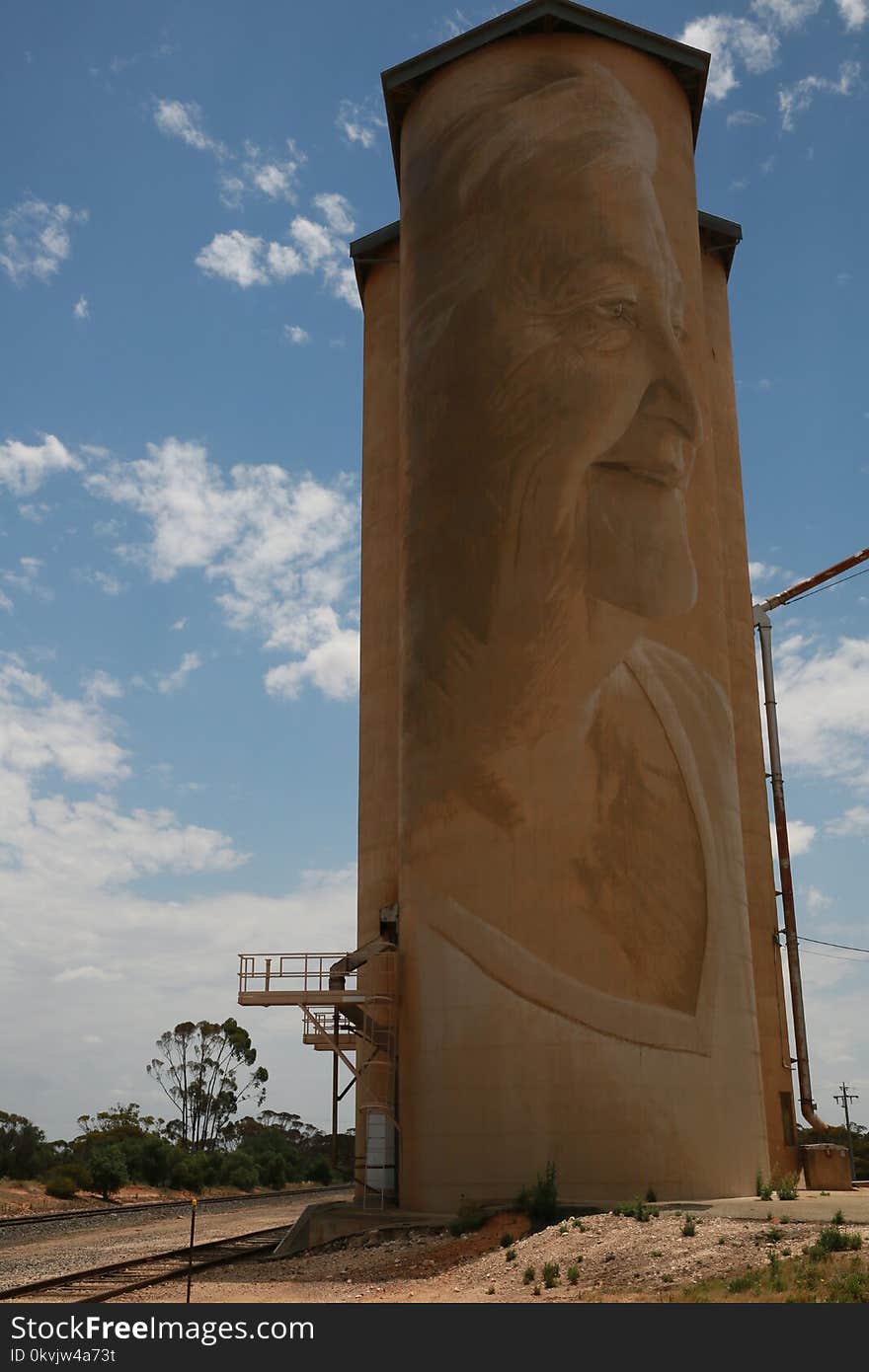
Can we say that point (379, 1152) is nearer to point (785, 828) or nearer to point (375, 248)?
point (785, 828)

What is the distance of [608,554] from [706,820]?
5.82 metres

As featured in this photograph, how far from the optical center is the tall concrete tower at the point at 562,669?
85.6 ft

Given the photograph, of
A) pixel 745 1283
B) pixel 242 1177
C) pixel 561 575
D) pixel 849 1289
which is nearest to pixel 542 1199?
pixel 745 1283

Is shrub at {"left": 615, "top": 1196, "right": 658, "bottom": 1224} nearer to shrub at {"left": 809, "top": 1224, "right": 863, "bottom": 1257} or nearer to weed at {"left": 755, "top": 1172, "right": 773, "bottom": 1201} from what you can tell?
shrub at {"left": 809, "top": 1224, "right": 863, "bottom": 1257}

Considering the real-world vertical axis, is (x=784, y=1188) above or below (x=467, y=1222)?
above

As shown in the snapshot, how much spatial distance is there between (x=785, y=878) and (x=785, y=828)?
149cm

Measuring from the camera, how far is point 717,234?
42.0m

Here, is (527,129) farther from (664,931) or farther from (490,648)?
(664,931)

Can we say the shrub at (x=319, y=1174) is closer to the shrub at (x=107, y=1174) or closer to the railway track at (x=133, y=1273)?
the shrub at (x=107, y=1174)

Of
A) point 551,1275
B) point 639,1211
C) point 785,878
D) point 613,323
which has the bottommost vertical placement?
point 551,1275

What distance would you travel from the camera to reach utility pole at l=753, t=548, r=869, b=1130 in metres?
35.3

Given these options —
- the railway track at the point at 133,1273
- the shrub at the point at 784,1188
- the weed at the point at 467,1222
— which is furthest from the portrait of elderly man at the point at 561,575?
the railway track at the point at 133,1273

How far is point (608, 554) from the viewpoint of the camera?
28.6 m

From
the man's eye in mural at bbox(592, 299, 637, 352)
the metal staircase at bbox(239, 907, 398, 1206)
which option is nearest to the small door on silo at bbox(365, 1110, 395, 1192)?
the metal staircase at bbox(239, 907, 398, 1206)
